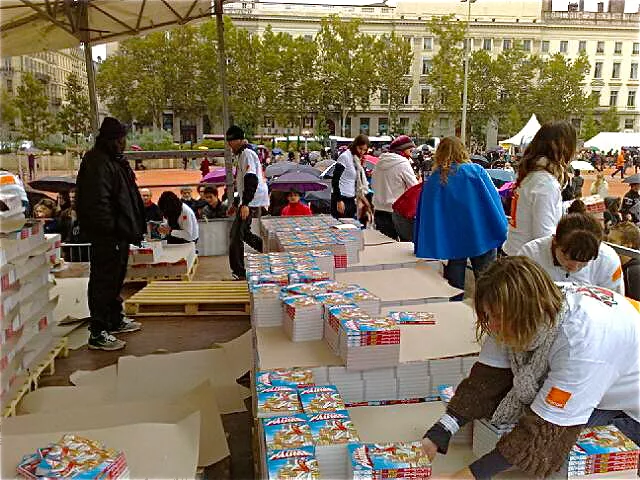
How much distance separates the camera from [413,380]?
2492 mm

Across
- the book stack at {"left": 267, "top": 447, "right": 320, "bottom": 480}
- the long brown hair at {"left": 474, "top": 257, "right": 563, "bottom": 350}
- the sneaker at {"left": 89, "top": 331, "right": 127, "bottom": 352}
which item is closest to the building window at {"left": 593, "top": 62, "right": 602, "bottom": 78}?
the sneaker at {"left": 89, "top": 331, "right": 127, "bottom": 352}

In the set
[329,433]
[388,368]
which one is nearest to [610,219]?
[388,368]

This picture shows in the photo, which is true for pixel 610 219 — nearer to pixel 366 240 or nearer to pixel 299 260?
pixel 366 240

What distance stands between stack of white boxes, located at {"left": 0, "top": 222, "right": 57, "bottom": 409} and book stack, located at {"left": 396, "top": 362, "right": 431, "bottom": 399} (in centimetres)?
233

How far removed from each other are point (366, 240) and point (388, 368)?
8.69ft

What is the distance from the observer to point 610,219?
8.24 metres

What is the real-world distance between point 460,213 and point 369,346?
2.04 meters

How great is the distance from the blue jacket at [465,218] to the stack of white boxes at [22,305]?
265 centimetres

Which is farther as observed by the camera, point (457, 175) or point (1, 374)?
point (457, 175)

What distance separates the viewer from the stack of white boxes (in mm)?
3576

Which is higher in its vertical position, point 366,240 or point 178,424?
point 366,240

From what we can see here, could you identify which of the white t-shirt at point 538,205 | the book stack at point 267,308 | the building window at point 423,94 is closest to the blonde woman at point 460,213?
the white t-shirt at point 538,205

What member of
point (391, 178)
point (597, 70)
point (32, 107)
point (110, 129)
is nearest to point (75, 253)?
point (110, 129)

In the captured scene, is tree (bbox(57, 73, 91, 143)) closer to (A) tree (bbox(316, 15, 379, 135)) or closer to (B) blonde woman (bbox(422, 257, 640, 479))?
(A) tree (bbox(316, 15, 379, 135))
